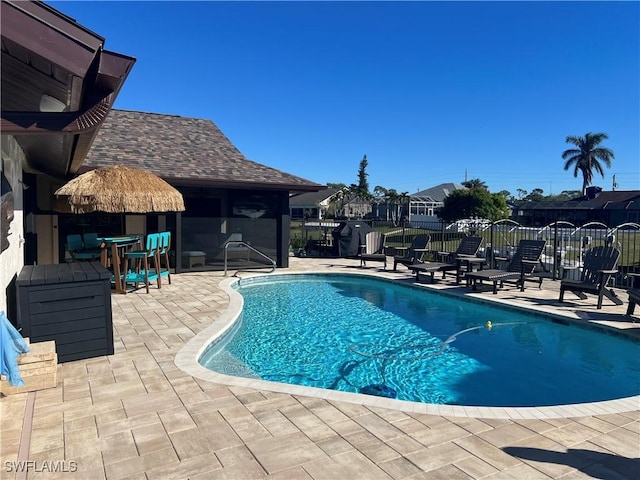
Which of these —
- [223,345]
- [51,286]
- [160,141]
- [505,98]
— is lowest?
[223,345]

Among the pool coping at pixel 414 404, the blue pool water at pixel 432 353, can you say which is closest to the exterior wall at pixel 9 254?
the pool coping at pixel 414 404

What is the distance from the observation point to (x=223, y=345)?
19.7 ft

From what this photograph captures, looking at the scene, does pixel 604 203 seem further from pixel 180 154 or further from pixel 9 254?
pixel 9 254

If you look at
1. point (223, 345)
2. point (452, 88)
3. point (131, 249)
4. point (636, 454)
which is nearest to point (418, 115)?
point (452, 88)

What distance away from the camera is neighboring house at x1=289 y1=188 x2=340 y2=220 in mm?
52500

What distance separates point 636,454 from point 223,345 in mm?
4760

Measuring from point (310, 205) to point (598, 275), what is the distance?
45.0 m

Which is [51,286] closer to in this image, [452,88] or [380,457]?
[380,457]

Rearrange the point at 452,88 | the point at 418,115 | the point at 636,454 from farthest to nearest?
1. the point at 418,115
2. the point at 452,88
3. the point at 636,454

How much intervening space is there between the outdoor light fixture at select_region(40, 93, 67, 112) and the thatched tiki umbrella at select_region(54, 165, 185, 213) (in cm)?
378

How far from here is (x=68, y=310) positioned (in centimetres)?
451

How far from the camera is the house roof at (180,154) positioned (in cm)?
1125

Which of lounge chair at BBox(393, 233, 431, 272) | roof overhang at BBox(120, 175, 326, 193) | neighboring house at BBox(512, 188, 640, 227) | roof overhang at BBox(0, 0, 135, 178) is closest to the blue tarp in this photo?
roof overhang at BBox(0, 0, 135, 178)

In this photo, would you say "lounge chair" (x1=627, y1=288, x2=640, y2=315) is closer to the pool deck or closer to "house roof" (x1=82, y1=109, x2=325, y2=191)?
the pool deck
